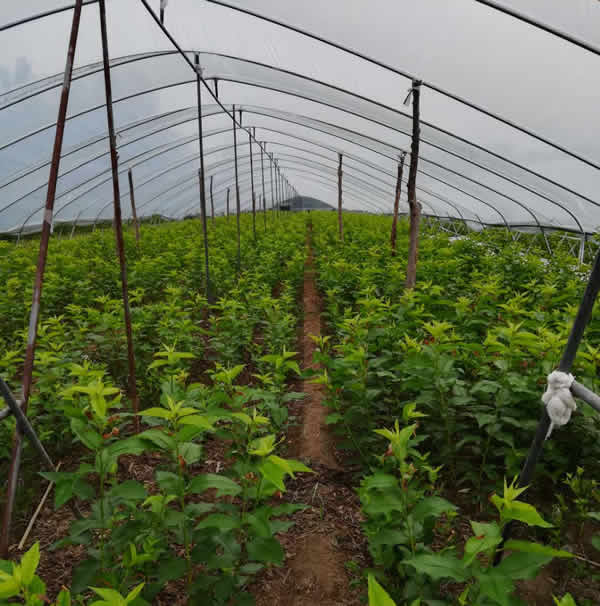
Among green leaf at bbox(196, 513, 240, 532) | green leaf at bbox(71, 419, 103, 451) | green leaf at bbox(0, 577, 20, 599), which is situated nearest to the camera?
green leaf at bbox(0, 577, 20, 599)

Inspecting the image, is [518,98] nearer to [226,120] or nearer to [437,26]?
[437,26]

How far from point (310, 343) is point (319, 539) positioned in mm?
3280

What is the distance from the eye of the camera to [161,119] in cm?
1220

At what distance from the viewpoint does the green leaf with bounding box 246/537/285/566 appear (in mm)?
1685

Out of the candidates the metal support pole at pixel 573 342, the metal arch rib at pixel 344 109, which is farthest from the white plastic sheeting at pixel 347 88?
the metal support pole at pixel 573 342

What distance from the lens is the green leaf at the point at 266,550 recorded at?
168cm

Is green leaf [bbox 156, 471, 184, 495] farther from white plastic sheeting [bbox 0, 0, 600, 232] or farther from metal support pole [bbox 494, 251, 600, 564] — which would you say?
white plastic sheeting [bbox 0, 0, 600, 232]

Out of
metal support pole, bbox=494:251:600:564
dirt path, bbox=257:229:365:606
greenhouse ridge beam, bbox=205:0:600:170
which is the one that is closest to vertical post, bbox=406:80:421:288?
greenhouse ridge beam, bbox=205:0:600:170

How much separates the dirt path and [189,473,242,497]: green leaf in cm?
69

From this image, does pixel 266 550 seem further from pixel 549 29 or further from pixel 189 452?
pixel 549 29

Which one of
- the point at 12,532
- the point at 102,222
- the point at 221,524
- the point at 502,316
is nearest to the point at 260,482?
the point at 221,524

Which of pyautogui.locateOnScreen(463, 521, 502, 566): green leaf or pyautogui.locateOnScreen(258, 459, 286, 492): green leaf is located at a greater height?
pyautogui.locateOnScreen(258, 459, 286, 492): green leaf

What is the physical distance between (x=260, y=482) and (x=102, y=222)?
1978cm

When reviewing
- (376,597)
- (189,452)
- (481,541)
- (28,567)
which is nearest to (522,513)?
(481,541)
